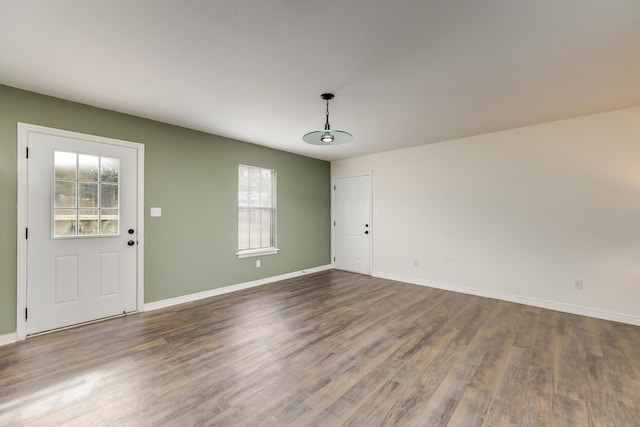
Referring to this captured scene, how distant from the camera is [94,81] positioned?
2586mm

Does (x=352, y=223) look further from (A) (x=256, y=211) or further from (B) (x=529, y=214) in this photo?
(B) (x=529, y=214)

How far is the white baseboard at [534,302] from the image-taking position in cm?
329

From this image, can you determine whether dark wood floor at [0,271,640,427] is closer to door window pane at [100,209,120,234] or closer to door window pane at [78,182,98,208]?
door window pane at [100,209,120,234]

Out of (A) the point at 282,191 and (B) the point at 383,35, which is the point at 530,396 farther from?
(A) the point at 282,191

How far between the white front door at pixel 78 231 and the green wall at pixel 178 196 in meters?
0.15

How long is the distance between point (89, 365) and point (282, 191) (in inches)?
144

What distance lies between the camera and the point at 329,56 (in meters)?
2.18

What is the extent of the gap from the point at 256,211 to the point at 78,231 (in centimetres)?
248

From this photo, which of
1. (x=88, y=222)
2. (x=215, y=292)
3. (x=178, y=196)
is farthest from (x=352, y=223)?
(x=88, y=222)

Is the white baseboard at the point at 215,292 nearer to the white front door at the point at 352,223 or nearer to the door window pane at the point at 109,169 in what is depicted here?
the white front door at the point at 352,223

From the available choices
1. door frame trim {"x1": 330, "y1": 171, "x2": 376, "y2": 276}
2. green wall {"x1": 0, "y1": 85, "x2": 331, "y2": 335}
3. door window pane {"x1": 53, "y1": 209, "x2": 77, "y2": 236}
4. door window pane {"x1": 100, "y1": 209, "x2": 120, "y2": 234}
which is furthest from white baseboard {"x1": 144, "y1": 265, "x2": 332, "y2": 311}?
door window pane {"x1": 53, "y1": 209, "x2": 77, "y2": 236}

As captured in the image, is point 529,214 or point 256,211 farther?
point 256,211

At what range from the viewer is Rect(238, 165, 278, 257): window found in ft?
15.6

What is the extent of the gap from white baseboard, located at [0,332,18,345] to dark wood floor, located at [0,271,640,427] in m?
0.13
